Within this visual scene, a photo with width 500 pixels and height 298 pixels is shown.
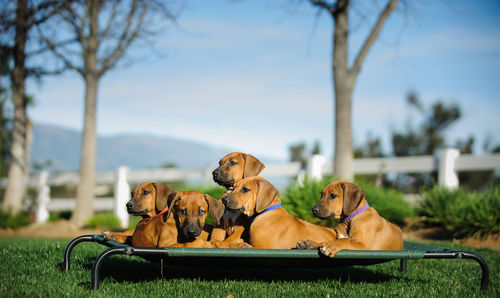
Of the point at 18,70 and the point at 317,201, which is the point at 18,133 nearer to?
the point at 18,70

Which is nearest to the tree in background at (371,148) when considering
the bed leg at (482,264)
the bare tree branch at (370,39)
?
the bare tree branch at (370,39)

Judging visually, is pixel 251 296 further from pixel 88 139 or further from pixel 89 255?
pixel 88 139

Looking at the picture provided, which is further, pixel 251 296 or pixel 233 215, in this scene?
pixel 233 215

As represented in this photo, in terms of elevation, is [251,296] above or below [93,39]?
below

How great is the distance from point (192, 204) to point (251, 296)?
977 mm

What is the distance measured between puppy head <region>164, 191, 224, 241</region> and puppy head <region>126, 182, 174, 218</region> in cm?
27

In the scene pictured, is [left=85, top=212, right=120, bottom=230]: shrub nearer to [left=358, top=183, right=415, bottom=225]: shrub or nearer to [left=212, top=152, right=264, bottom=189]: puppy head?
[left=358, top=183, right=415, bottom=225]: shrub

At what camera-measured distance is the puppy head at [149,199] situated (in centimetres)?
468

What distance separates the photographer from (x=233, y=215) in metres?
4.64

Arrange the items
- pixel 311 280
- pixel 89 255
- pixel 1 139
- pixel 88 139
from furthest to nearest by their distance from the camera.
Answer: pixel 1 139 → pixel 88 139 → pixel 89 255 → pixel 311 280

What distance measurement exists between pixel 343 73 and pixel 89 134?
7.92 meters

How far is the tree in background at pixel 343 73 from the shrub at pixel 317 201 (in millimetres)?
1428

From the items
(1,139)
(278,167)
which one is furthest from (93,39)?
(1,139)

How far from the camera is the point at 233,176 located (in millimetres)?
4934
